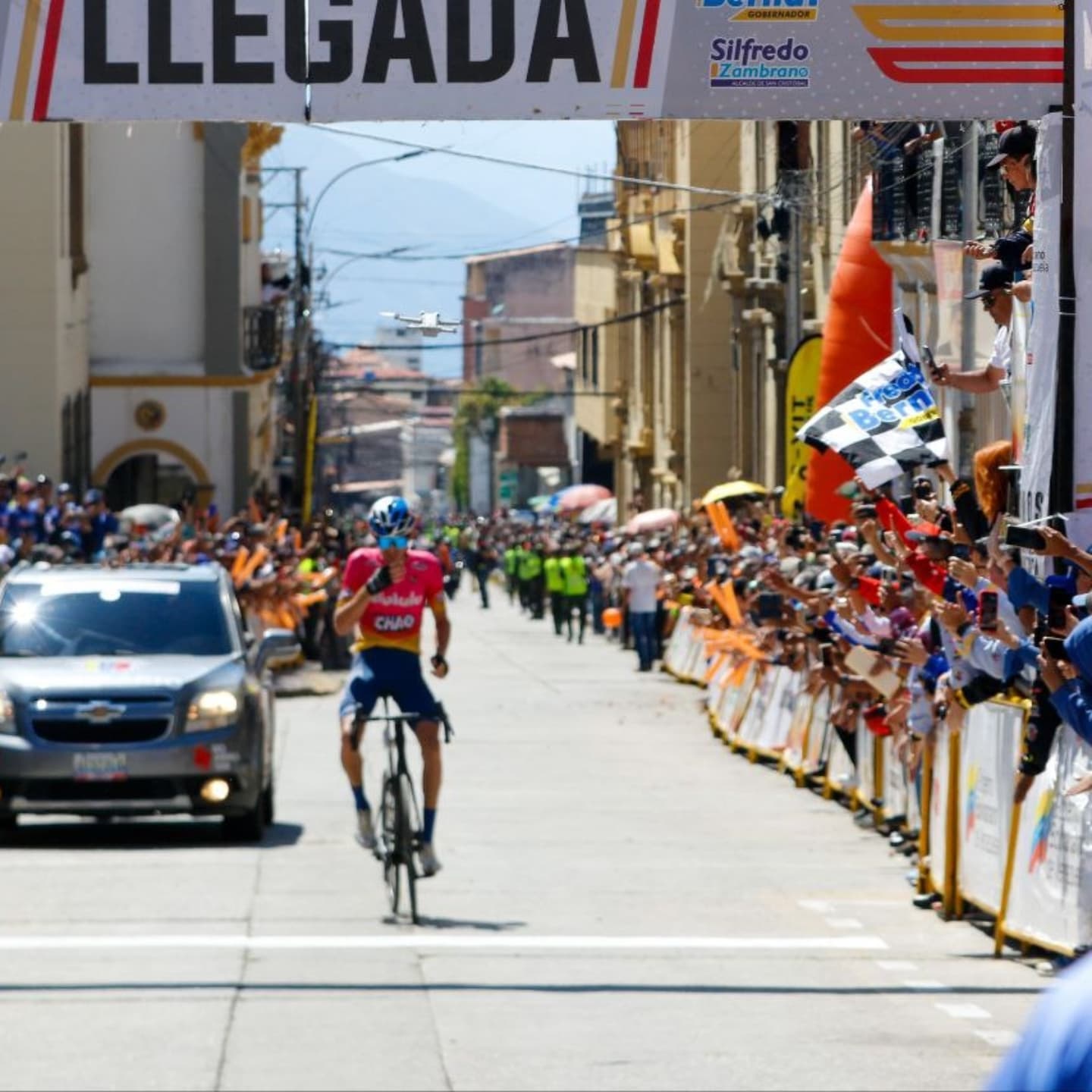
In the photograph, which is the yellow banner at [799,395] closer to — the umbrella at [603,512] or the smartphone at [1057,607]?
the smartphone at [1057,607]

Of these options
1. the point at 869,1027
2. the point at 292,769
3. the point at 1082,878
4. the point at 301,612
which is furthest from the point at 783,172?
the point at 301,612

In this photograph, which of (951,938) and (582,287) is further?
(582,287)

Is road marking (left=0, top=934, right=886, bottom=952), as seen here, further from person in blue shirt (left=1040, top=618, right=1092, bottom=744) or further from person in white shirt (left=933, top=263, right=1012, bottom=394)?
person in white shirt (left=933, top=263, right=1012, bottom=394)

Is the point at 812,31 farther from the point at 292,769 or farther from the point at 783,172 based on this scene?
the point at 292,769

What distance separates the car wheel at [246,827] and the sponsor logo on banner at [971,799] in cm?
466

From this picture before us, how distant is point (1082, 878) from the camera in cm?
1051

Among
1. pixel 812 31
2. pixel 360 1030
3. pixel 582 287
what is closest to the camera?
pixel 360 1030

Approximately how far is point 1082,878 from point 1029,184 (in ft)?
10.8

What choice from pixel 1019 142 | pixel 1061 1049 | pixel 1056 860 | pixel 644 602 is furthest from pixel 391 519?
pixel 644 602

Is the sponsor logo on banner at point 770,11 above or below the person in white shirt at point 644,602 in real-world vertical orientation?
above

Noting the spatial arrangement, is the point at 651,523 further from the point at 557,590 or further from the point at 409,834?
the point at 409,834

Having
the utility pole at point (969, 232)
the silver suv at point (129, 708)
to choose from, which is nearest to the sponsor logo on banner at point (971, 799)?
the utility pole at point (969, 232)

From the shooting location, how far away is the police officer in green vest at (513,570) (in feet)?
238

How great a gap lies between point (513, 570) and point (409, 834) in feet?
206
